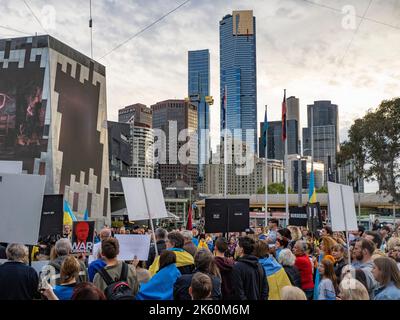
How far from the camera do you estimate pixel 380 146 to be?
34438 millimetres

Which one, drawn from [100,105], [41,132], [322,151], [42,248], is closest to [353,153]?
[322,151]

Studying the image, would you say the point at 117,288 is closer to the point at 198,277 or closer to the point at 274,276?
the point at 198,277

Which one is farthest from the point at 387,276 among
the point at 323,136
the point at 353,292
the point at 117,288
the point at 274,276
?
the point at 323,136

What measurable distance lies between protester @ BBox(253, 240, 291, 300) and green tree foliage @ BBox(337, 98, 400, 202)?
30.8 metres

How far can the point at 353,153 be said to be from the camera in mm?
36781

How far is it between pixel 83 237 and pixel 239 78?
1733 centimetres

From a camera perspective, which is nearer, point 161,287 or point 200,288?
point 200,288

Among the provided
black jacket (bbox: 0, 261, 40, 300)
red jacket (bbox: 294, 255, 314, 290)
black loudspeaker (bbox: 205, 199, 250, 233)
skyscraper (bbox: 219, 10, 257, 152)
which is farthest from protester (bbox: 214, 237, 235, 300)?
skyscraper (bbox: 219, 10, 257, 152)

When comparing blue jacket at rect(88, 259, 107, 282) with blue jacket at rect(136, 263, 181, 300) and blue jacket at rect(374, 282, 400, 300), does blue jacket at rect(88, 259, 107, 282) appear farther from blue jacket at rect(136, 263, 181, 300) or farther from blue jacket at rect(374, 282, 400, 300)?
blue jacket at rect(374, 282, 400, 300)

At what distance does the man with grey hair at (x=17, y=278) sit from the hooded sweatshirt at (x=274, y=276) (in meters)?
2.79
